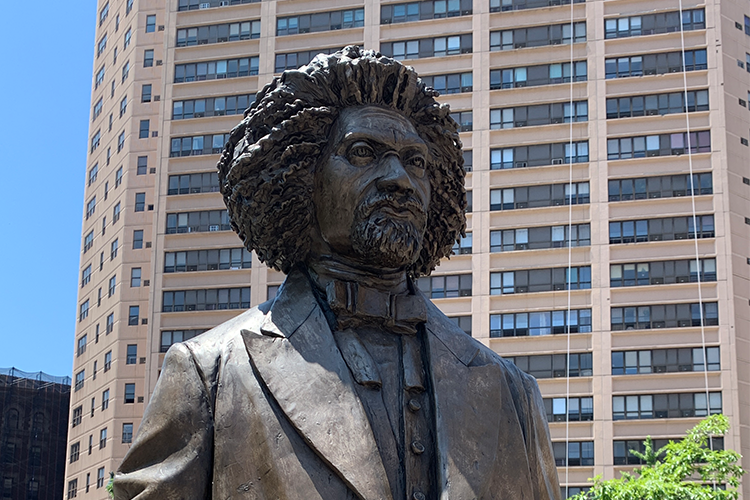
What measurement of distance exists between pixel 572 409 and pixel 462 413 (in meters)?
66.7

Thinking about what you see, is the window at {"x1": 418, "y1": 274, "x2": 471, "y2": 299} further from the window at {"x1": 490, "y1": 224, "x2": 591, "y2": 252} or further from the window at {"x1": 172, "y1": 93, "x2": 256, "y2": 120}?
the window at {"x1": 172, "y1": 93, "x2": 256, "y2": 120}

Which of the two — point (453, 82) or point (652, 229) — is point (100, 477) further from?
point (652, 229)

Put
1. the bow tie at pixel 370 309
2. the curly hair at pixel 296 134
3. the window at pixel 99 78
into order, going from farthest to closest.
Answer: the window at pixel 99 78
the curly hair at pixel 296 134
the bow tie at pixel 370 309

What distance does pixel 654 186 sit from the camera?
75000mm

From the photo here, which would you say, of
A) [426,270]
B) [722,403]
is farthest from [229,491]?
[722,403]

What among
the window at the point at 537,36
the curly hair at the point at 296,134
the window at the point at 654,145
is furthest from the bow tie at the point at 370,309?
the window at the point at 537,36

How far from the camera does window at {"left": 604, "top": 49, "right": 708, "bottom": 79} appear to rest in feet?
249

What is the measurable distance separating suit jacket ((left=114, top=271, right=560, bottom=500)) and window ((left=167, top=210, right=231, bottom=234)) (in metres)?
79.6

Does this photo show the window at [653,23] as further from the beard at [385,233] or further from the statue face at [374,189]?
the beard at [385,233]

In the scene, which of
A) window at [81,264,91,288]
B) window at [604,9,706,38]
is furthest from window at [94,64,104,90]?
window at [604,9,706,38]

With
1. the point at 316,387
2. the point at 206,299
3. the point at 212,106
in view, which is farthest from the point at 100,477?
the point at 316,387

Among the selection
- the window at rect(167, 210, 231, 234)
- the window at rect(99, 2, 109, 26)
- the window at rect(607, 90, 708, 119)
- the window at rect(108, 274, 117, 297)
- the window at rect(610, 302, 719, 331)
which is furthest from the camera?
the window at rect(99, 2, 109, 26)

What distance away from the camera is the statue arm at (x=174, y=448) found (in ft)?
19.8

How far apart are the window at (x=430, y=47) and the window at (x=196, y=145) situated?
41.1ft
